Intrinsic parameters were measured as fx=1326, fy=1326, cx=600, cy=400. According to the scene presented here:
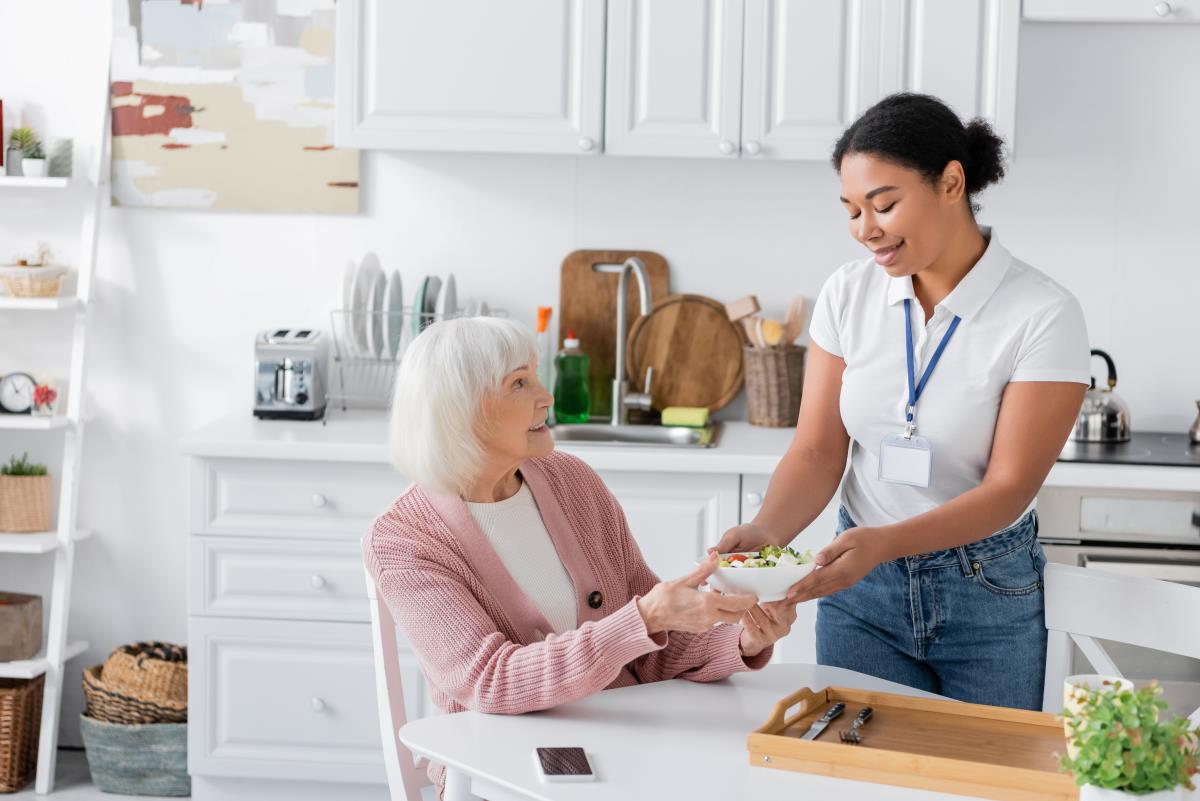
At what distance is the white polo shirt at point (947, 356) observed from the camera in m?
1.83

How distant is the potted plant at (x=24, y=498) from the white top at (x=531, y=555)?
193 centimetres

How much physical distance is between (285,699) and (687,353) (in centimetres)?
128

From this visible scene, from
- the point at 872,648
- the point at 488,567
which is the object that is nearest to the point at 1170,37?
the point at 872,648

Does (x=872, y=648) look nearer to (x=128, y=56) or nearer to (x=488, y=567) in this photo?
(x=488, y=567)

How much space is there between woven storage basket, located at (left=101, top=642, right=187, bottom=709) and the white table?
1852 mm

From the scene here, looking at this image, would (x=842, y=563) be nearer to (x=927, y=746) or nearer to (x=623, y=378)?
(x=927, y=746)

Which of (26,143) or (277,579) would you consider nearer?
(277,579)

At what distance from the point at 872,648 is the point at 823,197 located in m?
1.64

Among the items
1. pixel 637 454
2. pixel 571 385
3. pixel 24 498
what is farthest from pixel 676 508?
pixel 24 498

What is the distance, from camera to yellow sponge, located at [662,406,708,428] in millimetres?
3234

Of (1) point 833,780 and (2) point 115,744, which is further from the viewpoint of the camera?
(2) point 115,744

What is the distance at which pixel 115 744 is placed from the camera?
3160 millimetres

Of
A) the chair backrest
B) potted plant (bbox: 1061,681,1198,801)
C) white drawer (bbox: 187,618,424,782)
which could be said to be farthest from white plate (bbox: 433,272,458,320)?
potted plant (bbox: 1061,681,1198,801)

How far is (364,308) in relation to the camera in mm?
3283
